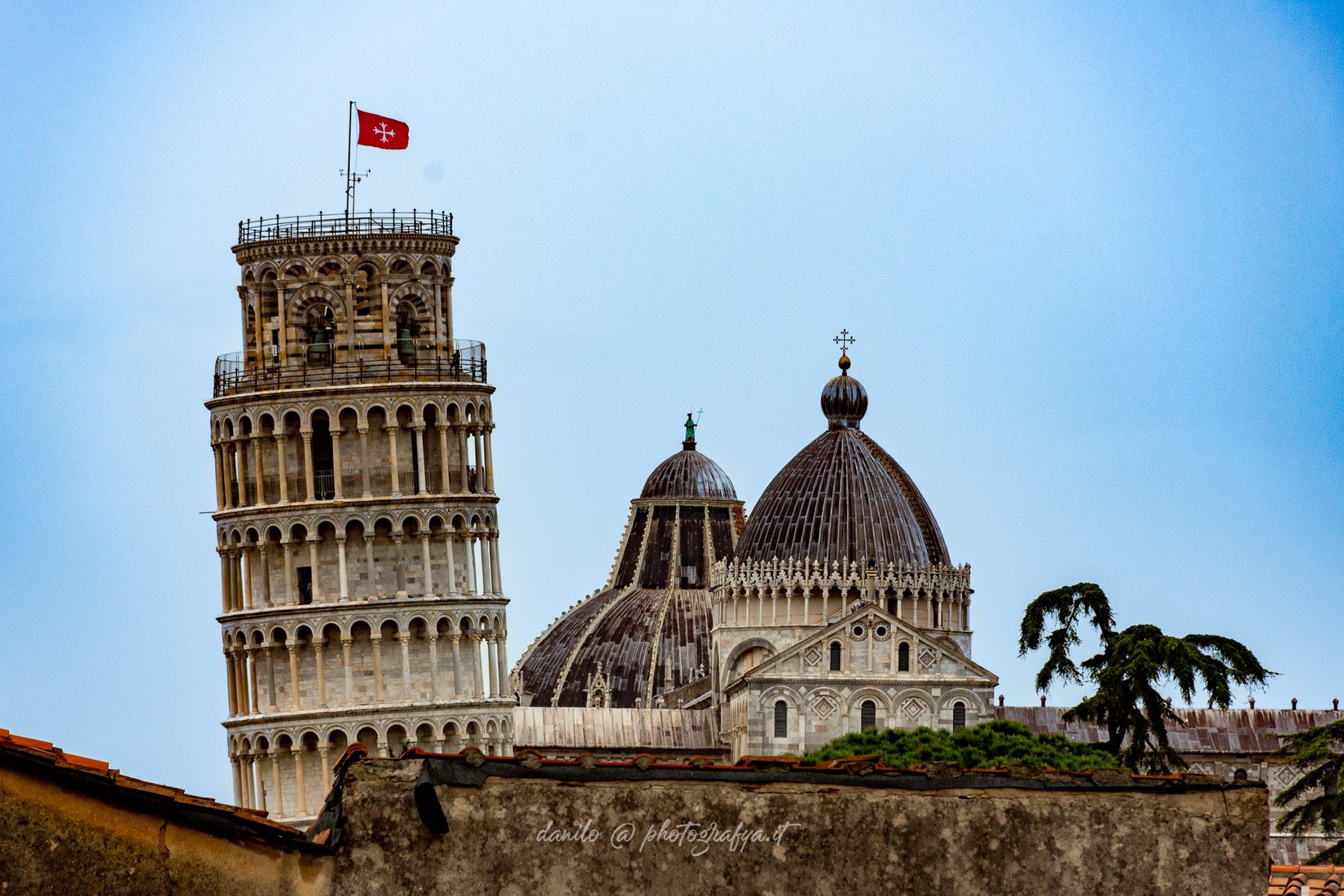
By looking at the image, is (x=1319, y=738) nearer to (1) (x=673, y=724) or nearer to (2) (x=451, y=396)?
(2) (x=451, y=396)

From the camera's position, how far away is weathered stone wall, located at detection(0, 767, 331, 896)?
38688 mm

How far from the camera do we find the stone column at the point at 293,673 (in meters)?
120

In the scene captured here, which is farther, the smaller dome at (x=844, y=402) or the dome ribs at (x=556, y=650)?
the dome ribs at (x=556, y=650)

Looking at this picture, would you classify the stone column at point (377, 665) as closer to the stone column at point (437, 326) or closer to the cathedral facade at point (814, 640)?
the stone column at point (437, 326)

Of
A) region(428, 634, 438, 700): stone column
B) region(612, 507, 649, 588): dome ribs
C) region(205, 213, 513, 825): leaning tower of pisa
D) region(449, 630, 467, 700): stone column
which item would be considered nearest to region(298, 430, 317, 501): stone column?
region(205, 213, 513, 825): leaning tower of pisa

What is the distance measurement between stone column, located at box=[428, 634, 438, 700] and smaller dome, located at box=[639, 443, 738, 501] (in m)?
72.6

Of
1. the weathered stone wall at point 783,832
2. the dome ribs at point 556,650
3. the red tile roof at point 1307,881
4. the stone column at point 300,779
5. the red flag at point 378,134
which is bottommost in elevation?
the red tile roof at point 1307,881

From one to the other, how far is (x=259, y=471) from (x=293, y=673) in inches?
288

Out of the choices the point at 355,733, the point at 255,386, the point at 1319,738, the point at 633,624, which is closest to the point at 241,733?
the point at 355,733

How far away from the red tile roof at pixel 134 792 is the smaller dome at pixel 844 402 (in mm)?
122418

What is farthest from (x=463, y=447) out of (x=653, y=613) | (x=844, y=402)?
(x=653, y=613)

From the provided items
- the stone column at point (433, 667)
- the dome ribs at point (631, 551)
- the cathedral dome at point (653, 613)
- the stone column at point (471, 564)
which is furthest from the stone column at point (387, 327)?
the dome ribs at point (631, 551)

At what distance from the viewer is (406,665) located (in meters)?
120

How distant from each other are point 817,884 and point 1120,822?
378cm
